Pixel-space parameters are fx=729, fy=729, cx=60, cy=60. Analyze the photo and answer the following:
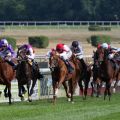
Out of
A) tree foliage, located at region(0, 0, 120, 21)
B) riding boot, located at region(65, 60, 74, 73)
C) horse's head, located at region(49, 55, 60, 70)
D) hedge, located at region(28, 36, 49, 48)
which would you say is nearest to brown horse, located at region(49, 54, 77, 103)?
horse's head, located at region(49, 55, 60, 70)

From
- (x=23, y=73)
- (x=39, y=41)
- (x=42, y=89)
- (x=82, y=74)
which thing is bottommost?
(x=39, y=41)

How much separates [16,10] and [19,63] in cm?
6703

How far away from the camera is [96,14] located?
86188 millimetres

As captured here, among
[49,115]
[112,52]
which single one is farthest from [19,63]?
[49,115]

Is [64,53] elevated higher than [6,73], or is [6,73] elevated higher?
[64,53]

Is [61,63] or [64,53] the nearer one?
[61,63]

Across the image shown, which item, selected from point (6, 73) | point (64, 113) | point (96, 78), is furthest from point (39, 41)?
point (64, 113)

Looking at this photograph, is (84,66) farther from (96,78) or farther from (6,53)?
(6,53)

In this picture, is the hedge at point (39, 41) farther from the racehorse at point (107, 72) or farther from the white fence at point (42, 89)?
the racehorse at point (107, 72)

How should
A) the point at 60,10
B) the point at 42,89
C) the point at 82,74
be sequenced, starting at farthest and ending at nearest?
the point at 60,10 < the point at 42,89 < the point at 82,74

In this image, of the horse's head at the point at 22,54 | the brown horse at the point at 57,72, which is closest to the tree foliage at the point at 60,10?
the horse's head at the point at 22,54

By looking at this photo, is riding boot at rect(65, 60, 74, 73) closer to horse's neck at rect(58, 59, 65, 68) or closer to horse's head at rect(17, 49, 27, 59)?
horse's neck at rect(58, 59, 65, 68)

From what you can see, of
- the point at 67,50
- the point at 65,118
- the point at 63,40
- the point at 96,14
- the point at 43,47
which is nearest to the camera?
the point at 65,118

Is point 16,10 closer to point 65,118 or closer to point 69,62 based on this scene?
point 69,62
